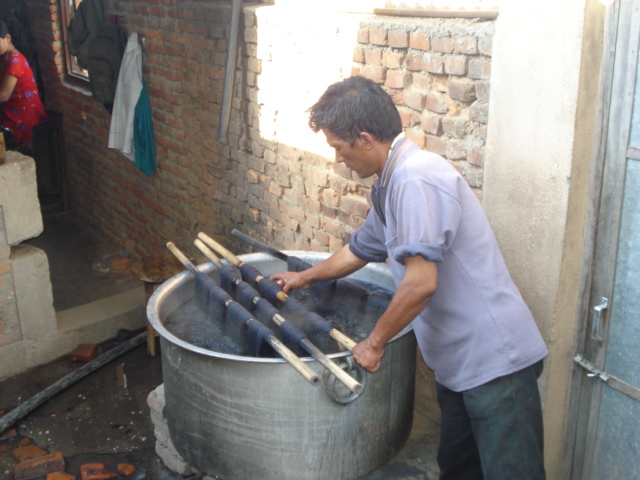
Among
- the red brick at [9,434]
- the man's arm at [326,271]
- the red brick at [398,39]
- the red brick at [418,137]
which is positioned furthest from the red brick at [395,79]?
the red brick at [9,434]

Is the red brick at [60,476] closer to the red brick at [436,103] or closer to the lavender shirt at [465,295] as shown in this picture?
the lavender shirt at [465,295]

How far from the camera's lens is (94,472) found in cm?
367

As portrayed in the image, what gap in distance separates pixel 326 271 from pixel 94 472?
1.79 m

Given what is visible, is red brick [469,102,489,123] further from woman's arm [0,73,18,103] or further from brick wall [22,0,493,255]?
woman's arm [0,73,18,103]

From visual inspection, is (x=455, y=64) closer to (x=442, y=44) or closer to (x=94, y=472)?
(x=442, y=44)

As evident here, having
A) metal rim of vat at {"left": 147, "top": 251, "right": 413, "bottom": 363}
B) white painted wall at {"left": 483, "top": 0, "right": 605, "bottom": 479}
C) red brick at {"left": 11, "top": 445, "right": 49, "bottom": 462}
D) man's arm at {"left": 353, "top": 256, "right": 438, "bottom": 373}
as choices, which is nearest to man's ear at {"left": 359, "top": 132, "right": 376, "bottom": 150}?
man's arm at {"left": 353, "top": 256, "right": 438, "bottom": 373}

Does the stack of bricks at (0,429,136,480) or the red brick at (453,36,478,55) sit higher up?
the red brick at (453,36,478,55)

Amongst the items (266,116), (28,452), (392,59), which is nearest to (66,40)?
(266,116)

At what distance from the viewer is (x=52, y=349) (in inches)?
196

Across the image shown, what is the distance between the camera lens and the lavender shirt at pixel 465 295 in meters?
2.20

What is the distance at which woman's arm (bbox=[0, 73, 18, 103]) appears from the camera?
6051mm

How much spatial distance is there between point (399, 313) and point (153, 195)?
4.42 metres

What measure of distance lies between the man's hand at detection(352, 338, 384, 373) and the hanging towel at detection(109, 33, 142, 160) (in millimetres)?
4135

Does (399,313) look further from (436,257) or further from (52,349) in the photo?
(52,349)
